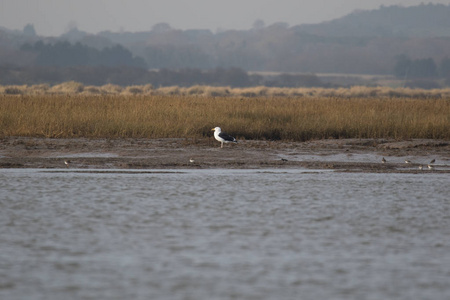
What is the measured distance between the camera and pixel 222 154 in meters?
15.7

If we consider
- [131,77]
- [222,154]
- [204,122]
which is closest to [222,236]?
[222,154]

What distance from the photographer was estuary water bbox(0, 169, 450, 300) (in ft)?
20.4

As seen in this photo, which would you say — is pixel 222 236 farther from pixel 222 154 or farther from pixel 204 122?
pixel 204 122

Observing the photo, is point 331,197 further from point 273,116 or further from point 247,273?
point 273,116

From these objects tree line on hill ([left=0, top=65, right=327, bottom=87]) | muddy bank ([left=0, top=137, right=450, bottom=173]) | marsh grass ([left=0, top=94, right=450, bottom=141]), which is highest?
tree line on hill ([left=0, top=65, right=327, bottom=87])

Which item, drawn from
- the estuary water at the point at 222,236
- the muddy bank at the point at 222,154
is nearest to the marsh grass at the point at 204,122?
the muddy bank at the point at 222,154

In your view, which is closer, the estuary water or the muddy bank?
the estuary water

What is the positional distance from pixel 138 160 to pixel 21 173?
2526 millimetres

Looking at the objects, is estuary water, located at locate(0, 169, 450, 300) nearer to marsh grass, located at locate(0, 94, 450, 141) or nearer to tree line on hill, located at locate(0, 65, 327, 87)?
marsh grass, located at locate(0, 94, 450, 141)

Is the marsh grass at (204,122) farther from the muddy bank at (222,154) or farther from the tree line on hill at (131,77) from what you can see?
the tree line on hill at (131,77)

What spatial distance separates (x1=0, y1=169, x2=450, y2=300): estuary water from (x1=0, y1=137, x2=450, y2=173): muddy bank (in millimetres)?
1496

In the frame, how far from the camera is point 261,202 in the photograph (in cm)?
1042

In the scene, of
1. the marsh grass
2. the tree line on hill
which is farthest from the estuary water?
the tree line on hill

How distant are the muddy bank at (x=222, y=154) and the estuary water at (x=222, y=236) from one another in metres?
1.50
